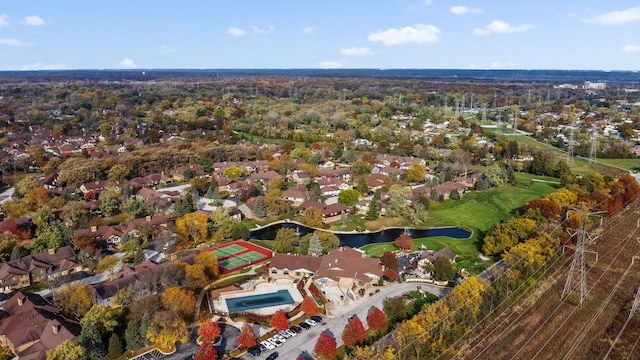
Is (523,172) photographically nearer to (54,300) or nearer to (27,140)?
(54,300)

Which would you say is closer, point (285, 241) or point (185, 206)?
point (285, 241)

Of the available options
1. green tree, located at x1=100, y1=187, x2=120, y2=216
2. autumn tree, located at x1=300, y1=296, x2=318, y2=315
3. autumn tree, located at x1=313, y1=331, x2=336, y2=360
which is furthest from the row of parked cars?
green tree, located at x1=100, y1=187, x2=120, y2=216

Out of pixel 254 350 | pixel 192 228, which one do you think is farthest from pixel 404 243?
pixel 192 228

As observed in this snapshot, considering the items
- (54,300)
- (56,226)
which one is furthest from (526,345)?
(56,226)

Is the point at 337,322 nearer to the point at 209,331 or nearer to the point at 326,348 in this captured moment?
the point at 326,348

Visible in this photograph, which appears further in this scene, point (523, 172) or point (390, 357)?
point (523, 172)

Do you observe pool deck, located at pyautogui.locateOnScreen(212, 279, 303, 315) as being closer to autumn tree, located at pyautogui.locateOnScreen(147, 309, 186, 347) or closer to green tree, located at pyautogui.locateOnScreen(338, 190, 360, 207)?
autumn tree, located at pyautogui.locateOnScreen(147, 309, 186, 347)

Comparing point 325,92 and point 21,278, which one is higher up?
point 325,92
